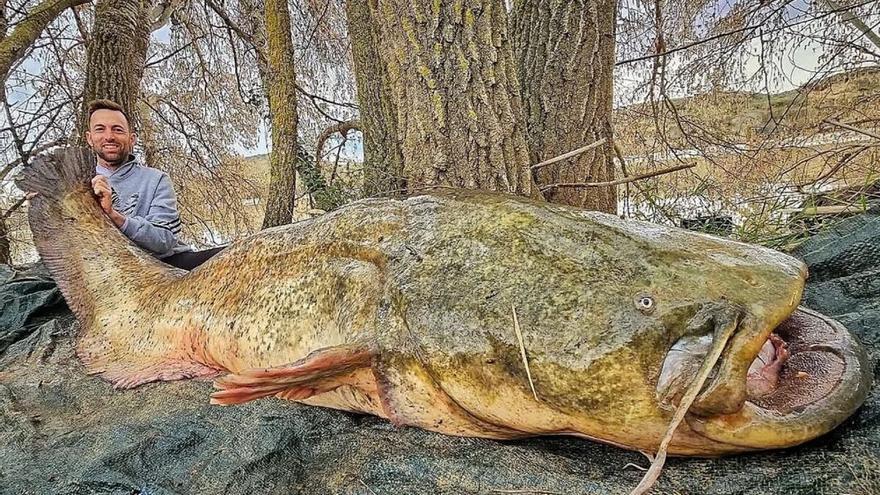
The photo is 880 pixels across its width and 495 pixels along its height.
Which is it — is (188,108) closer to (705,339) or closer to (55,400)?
(55,400)

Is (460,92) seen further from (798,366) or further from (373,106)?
(798,366)

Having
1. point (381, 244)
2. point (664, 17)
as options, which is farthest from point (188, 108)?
point (381, 244)

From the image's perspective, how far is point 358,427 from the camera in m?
1.62

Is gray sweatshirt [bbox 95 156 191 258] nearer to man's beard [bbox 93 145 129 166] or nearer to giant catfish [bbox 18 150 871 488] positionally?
man's beard [bbox 93 145 129 166]

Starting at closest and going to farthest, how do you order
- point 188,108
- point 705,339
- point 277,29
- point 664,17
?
point 705,339, point 277,29, point 664,17, point 188,108

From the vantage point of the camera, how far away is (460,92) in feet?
7.55

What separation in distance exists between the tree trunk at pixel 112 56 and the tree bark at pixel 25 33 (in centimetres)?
47

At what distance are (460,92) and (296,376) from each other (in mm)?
1322

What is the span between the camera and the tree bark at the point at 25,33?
4.61 metres

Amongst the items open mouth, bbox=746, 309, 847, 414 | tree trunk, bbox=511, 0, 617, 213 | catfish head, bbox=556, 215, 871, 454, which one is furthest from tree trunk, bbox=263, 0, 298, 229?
open mouth, bbox=746, 309, 847, 414

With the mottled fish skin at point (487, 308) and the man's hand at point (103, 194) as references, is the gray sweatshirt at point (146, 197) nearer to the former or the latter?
the man's hand at point (103, 194)

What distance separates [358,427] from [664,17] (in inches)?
209

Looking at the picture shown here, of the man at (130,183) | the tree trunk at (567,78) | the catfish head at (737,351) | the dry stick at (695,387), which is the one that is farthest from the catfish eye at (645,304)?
the man at (130,183)

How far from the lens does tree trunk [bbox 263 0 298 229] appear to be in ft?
12.2
